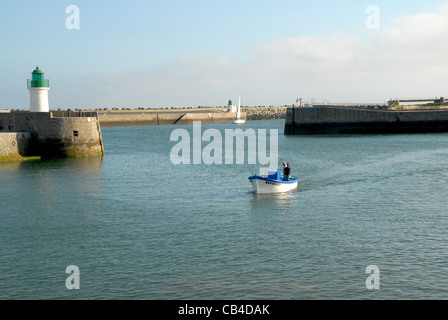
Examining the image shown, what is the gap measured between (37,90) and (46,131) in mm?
3539

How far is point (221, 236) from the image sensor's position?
19.0m

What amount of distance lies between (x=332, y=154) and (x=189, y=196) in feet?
78.2

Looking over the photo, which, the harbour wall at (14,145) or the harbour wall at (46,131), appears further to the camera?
the harbour wall at (46,131)

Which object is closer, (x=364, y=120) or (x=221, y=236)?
(x=221, y=236)

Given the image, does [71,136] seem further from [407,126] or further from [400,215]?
[407,126]

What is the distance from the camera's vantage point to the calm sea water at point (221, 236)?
1425 centimetres

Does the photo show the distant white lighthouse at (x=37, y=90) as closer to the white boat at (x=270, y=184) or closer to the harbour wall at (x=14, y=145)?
the harbour wall at (x=14, y=145)

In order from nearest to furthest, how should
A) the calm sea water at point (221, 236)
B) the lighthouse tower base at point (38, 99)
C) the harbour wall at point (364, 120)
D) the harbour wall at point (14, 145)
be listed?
1. the calm sea water at point (221, 236)
2. the harbour wall at point (14, 145)
3. the lighthouse tower base at point (38, 99)
4. the harbour wall at point (364, 120)

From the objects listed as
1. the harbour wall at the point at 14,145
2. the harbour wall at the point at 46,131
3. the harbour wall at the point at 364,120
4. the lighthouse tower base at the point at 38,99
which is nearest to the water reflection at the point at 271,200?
the harbour wall at the point at 46,131

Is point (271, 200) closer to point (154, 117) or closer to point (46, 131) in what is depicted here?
point (46, 131)

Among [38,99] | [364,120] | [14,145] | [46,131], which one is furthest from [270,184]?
Result: [364,120]

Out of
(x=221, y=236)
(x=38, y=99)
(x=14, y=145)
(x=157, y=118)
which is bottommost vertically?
(x=221, y=236)

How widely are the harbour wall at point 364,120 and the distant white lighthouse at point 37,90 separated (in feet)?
144
